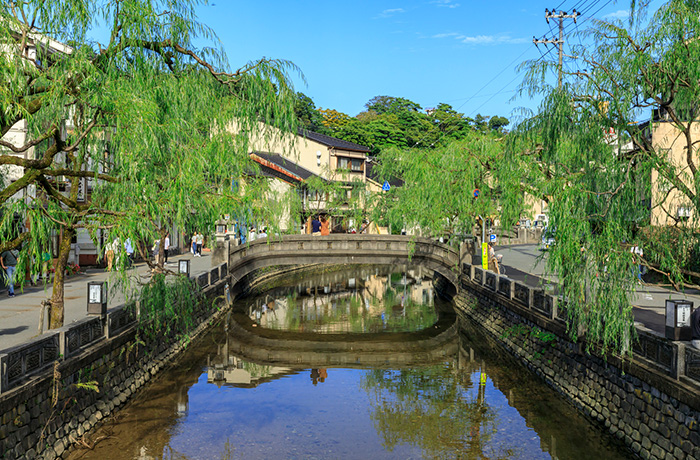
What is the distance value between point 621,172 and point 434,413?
7.49 metres

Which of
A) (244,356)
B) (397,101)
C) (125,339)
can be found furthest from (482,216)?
(397,101)

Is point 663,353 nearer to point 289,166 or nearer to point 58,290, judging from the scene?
point 58,290

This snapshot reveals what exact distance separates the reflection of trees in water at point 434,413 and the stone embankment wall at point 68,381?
21.2 ft

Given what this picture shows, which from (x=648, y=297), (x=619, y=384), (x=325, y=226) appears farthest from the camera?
(x=325, y=226)

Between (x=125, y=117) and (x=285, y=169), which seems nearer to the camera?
(x=125, y=117)

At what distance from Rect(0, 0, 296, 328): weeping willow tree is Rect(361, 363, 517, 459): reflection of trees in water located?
6.56 metres

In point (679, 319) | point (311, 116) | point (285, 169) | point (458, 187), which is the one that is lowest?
point (679, 319)

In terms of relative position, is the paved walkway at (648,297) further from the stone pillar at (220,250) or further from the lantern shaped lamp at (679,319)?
the stone pillar at (220,250)

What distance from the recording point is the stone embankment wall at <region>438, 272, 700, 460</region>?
35.2 ft

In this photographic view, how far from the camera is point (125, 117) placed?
1008cm

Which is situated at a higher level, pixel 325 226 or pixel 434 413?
pixel 325 226

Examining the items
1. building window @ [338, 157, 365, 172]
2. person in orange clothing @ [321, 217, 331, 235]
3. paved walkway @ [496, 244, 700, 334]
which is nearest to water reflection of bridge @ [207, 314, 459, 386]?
paved walkway @ [496, 244, 700, 334]

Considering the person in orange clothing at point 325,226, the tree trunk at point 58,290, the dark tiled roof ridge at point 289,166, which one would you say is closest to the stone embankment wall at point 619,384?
the tree trunk at point 58,290

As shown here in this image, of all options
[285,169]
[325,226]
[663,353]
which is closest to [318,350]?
[663,353]
